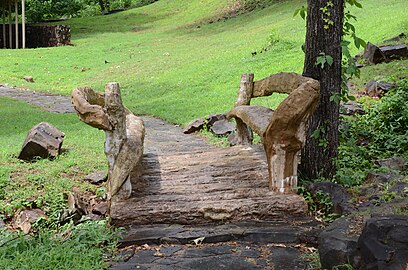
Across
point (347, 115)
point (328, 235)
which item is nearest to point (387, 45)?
point (347, 115)

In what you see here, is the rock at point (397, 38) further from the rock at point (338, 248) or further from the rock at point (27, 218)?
the rock at point (338, 248)

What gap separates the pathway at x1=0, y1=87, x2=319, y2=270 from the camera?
4.64m

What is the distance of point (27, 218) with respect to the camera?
6.36 meters

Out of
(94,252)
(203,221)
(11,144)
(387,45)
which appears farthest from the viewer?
(387,45)

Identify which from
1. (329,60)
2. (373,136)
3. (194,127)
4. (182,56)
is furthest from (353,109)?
(182,56)

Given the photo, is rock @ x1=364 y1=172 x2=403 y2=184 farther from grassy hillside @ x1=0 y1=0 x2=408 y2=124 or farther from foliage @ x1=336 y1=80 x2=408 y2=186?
grassy hillside @ x1=0 y1=0 x2=408 y2=124

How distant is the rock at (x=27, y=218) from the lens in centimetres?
626

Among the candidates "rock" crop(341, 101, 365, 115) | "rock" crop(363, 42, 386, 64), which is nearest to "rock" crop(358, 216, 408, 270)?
"rock" crop(341, 101, 365, 115)

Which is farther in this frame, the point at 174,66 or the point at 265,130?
the point at 174,66

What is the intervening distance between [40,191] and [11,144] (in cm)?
247

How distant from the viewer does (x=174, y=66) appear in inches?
792

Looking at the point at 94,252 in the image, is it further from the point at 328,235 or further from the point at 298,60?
the point at 298,60

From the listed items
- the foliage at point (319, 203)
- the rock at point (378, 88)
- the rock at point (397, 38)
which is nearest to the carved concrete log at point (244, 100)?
the foliage at point (319, 203)

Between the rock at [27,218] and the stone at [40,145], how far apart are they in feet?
5.42
